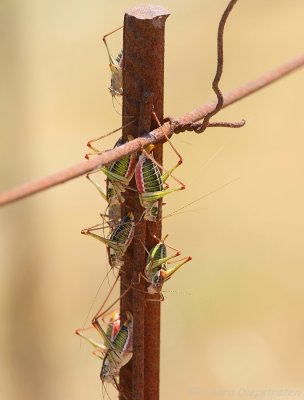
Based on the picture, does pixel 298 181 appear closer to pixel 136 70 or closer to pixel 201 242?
pixel 201 242

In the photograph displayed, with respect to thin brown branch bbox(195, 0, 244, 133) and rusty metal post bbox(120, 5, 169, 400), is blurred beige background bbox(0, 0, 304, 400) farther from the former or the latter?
thin brown branch bbox(195, 0, 244, 133)

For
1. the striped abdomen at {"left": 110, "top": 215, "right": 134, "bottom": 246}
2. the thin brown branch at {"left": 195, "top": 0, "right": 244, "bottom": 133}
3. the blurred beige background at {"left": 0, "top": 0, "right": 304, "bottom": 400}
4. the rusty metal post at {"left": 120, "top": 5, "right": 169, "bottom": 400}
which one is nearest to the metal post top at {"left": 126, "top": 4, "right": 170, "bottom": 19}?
the rusty metal post at {"left": 120, "top": 5, "right": 169, "bottom": 400}

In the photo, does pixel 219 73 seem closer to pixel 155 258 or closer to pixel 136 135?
pixel 136 135

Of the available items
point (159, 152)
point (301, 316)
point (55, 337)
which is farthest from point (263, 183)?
point (159, 152)

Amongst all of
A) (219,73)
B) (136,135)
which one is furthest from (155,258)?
(219,73)

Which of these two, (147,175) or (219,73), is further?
(147,175)

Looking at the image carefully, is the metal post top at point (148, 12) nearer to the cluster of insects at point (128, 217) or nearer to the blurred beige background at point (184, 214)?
the cluster of insects at point (128, 217)
